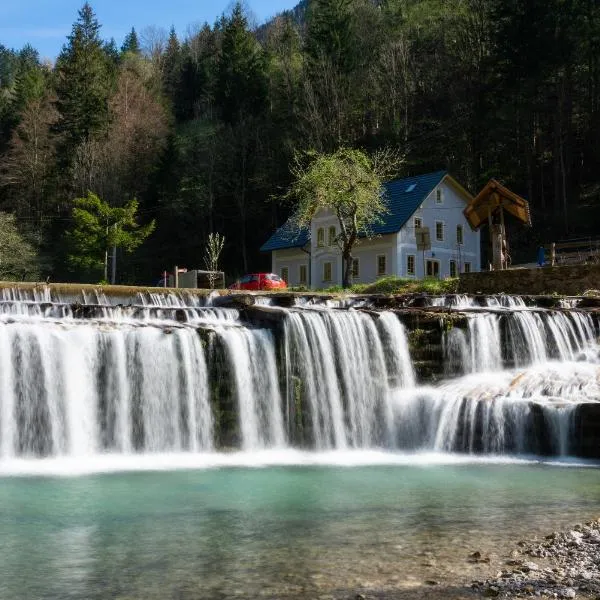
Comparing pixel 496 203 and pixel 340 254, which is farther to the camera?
pixel 340 254

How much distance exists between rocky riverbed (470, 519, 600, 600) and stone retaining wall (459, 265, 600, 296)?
21.6 m

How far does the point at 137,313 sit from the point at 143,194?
47962 mm

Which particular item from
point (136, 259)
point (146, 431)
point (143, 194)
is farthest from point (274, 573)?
point (143, 194)

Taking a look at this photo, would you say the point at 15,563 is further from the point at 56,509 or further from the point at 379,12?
the point at 379,12

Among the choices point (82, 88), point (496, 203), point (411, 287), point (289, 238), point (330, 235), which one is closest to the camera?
point (496, 203)

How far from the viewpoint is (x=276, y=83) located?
239 ft

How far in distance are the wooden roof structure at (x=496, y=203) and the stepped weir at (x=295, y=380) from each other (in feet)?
45.0

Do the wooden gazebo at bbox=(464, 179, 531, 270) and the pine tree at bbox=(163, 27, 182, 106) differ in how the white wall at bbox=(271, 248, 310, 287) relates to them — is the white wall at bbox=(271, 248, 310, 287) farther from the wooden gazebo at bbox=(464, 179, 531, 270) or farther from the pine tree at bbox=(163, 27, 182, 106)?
the pine tree at bbox=(163, 27, 182, 106)

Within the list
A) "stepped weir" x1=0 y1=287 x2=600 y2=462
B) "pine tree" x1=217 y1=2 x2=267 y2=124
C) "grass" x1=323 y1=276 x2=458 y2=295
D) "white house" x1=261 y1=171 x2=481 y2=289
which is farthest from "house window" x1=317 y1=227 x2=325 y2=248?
"stepped weir" x1=0 y1=287 x2=600 y2=462

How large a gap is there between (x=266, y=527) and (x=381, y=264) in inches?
1565

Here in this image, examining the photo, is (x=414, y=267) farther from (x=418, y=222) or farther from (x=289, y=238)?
(x=289, y=238)

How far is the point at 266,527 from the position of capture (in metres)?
8.73

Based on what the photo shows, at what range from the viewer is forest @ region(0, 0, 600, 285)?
50406 millimetres

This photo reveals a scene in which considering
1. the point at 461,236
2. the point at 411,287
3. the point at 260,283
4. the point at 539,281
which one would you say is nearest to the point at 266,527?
the point at 539,281
